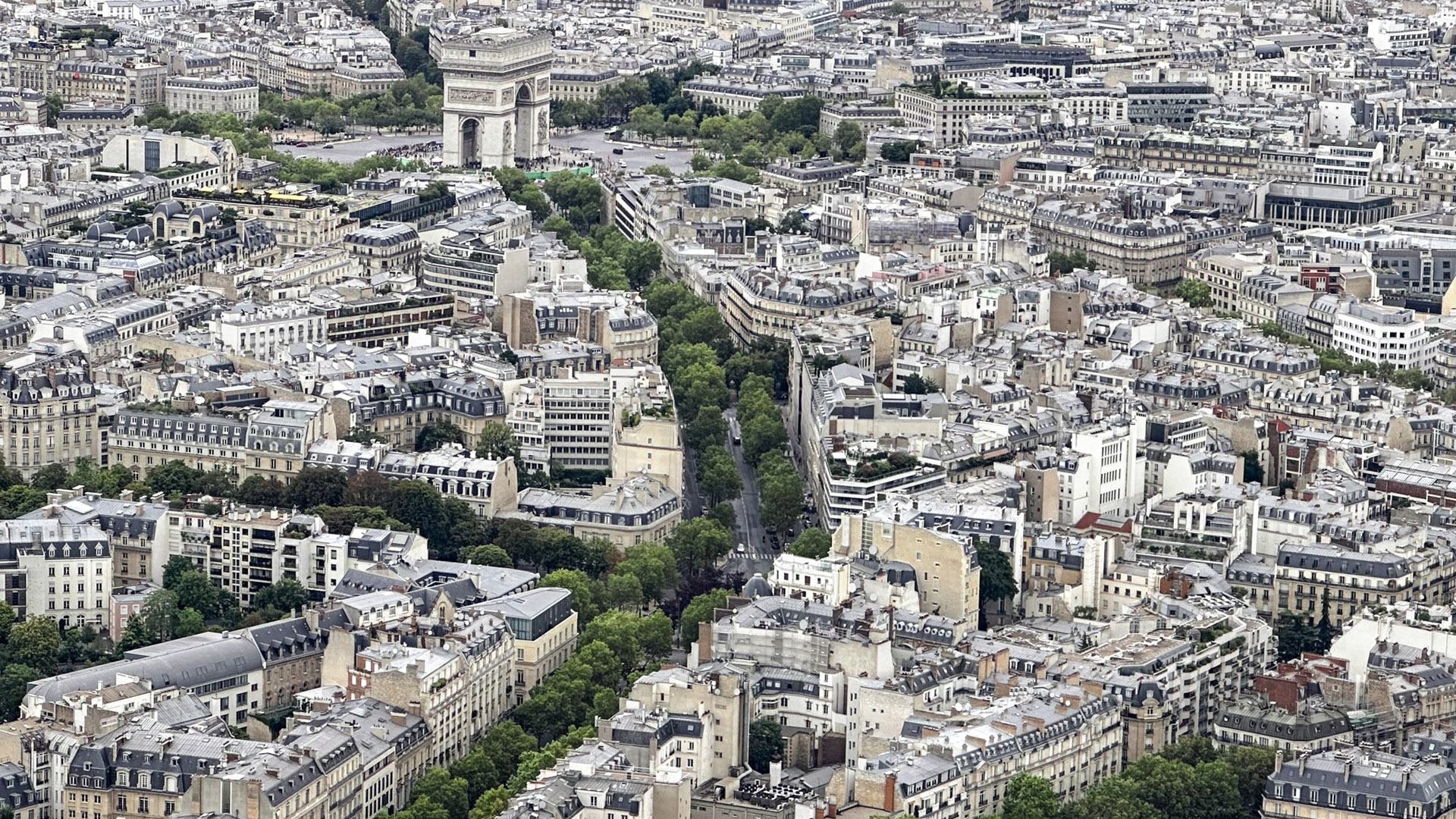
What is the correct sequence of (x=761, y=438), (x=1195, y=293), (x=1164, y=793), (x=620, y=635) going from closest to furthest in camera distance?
(x=1164, y=793) < (x=620, y=635) < (x=761, y=438) < (x=1195, y=293)

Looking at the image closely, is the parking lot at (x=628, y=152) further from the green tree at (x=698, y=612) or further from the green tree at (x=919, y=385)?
the green tree at (x=698, y=612)

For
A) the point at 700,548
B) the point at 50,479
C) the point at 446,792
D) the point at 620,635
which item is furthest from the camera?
the point at 50,479

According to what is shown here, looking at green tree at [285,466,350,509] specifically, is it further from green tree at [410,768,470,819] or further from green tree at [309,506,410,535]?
green tree at [410,768,470,819]

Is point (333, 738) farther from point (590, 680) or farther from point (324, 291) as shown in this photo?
point (324, 291)

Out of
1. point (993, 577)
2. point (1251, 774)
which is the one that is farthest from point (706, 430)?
point (1251, 774)

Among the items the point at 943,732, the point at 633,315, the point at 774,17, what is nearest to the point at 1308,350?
the point at 633,315

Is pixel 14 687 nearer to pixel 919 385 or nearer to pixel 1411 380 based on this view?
pixel 919 385

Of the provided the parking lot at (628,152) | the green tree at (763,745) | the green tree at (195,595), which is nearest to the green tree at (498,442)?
the green tree at (195,595)

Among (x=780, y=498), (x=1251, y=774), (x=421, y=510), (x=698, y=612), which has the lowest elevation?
(x=1251, y=774)

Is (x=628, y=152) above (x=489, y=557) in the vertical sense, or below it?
above
